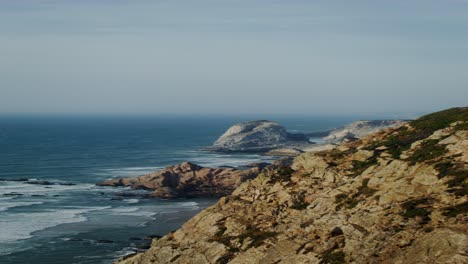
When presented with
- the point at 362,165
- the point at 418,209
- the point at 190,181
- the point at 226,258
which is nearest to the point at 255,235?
the point at 226,258

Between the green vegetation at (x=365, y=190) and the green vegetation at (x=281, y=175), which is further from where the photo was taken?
the green vegetation at (x=281, y=175)

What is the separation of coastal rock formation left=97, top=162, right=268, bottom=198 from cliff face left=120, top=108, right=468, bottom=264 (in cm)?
7106

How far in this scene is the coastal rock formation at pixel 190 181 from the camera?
436 feet

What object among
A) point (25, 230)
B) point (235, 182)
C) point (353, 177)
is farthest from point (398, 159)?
point (235, 182)

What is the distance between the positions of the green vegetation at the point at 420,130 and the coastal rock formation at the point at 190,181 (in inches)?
2731

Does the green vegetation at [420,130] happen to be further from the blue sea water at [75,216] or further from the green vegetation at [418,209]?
the blue sea water at [75,216]

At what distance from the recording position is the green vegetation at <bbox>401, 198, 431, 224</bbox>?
43.2 m

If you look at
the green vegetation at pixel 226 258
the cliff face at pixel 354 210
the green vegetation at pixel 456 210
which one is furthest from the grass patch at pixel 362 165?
the green vegetation at pixel 456 210

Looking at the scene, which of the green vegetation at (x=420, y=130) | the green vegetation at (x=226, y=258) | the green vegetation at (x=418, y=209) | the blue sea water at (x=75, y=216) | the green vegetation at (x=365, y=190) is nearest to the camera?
the green vegetation at (x=418, y=209)

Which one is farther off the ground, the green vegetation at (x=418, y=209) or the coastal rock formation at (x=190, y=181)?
the green vegetation at (x=418, y=209)

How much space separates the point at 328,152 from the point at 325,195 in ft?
31.7

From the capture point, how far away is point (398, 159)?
53.6 m

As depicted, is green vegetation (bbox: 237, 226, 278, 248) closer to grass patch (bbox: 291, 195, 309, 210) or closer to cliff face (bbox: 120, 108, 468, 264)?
cliff face (bbox: 120, 108, 468, 264)

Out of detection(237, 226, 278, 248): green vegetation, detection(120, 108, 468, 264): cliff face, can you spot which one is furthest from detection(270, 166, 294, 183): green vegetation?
detection(237, 226, 278, 248): green vegetation
